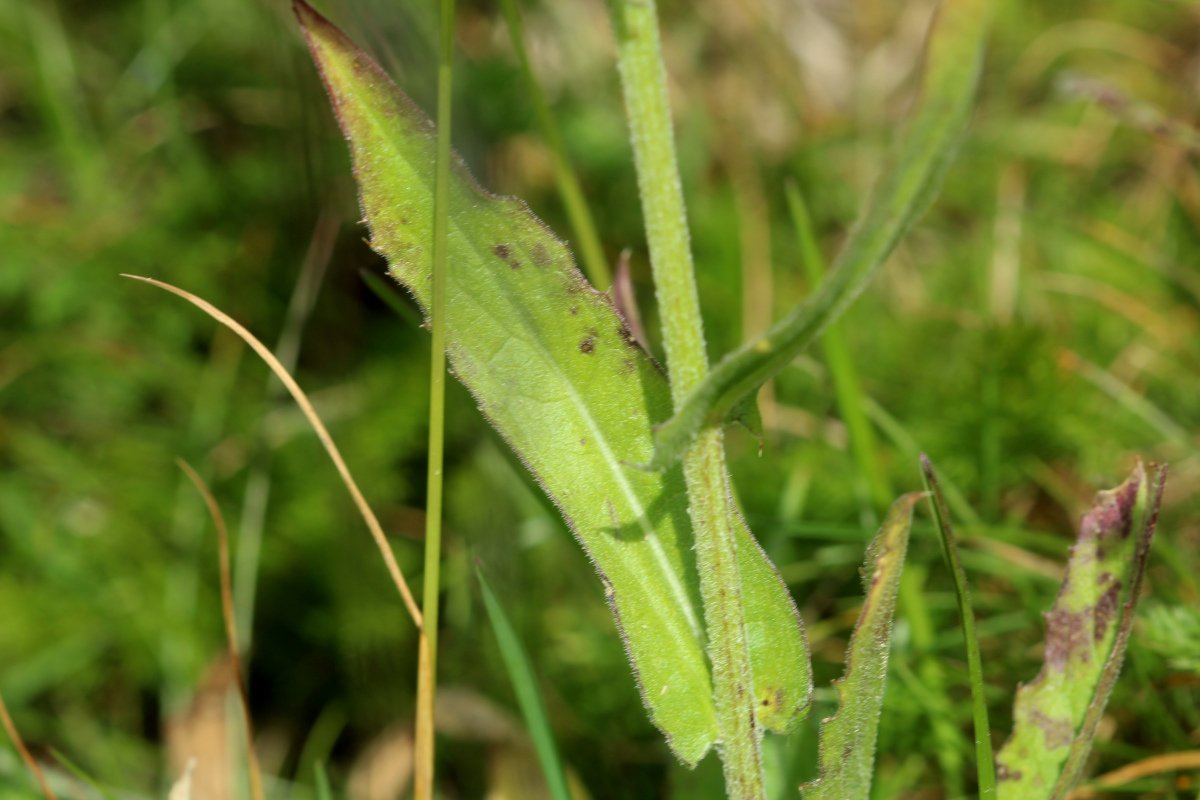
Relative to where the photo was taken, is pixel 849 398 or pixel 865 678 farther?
pixel 849 398

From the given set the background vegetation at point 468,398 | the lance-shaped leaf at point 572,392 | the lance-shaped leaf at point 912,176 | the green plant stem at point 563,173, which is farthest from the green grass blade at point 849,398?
the lance-shaped leaf at point 912,176

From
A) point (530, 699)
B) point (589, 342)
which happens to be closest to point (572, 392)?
point (589, 342)

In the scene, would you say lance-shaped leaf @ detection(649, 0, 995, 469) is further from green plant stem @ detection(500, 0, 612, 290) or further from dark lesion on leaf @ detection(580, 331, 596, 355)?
green plant stem @ detection(500, 0, 612, 290)

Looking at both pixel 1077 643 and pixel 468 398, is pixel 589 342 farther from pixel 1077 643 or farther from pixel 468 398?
pixel 1077 643

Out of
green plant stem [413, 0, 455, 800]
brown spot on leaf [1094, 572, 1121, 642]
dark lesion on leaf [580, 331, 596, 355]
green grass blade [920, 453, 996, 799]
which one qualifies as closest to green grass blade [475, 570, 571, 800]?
green plant stem [413, 0, 455, 800]

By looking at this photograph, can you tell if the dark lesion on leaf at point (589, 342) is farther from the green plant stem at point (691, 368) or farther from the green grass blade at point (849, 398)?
the green grass blade at point (849, 398)

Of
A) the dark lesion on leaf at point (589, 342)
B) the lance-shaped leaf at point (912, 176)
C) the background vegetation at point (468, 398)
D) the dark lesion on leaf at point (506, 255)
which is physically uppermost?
the lance-shaped leaf at point (912, 176)
